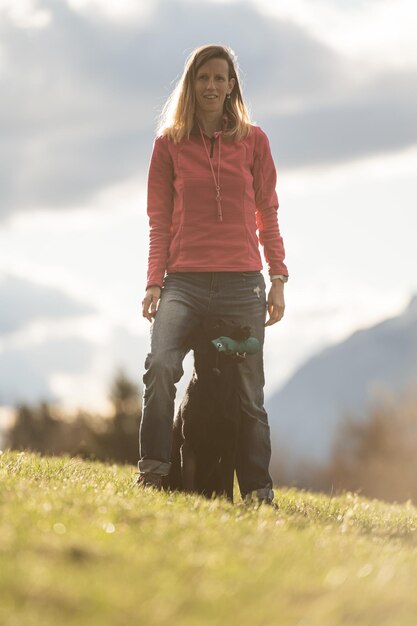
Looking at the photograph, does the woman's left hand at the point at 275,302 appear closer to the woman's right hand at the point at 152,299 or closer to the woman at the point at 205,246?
the woman at the point at 205,246

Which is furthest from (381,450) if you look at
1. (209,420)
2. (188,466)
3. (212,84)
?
(212,84)

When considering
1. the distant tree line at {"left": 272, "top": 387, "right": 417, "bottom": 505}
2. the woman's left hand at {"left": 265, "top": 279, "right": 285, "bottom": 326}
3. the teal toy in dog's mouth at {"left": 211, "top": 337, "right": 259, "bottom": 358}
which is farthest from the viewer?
the distant tree line at {"left": 272, "top": 387, "right": 417, "bottom": 505}

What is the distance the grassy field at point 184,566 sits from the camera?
386cm

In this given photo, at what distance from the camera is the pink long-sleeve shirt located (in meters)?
7.95

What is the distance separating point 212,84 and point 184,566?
183 inches

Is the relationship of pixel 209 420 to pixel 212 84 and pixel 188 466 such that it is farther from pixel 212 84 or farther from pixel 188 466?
pixel 212 84

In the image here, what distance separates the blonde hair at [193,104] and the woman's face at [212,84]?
54 mm

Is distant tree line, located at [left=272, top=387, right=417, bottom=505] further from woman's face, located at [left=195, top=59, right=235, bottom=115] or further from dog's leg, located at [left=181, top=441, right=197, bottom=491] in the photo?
woman's face, located at [left=195, top=59, right=235, bottom=115]

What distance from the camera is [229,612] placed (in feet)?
12.9

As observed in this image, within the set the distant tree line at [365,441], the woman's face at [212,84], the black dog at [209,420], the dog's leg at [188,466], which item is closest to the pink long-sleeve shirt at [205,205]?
the woman's face at [212,84]

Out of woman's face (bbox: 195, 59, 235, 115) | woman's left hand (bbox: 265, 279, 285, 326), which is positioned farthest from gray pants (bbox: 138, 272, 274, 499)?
woman's face (bbox: 195, 59, 235, 115)

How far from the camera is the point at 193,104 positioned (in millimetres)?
8055

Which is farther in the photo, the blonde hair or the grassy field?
the blonde hair

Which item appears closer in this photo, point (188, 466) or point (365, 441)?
point (188, 466)
